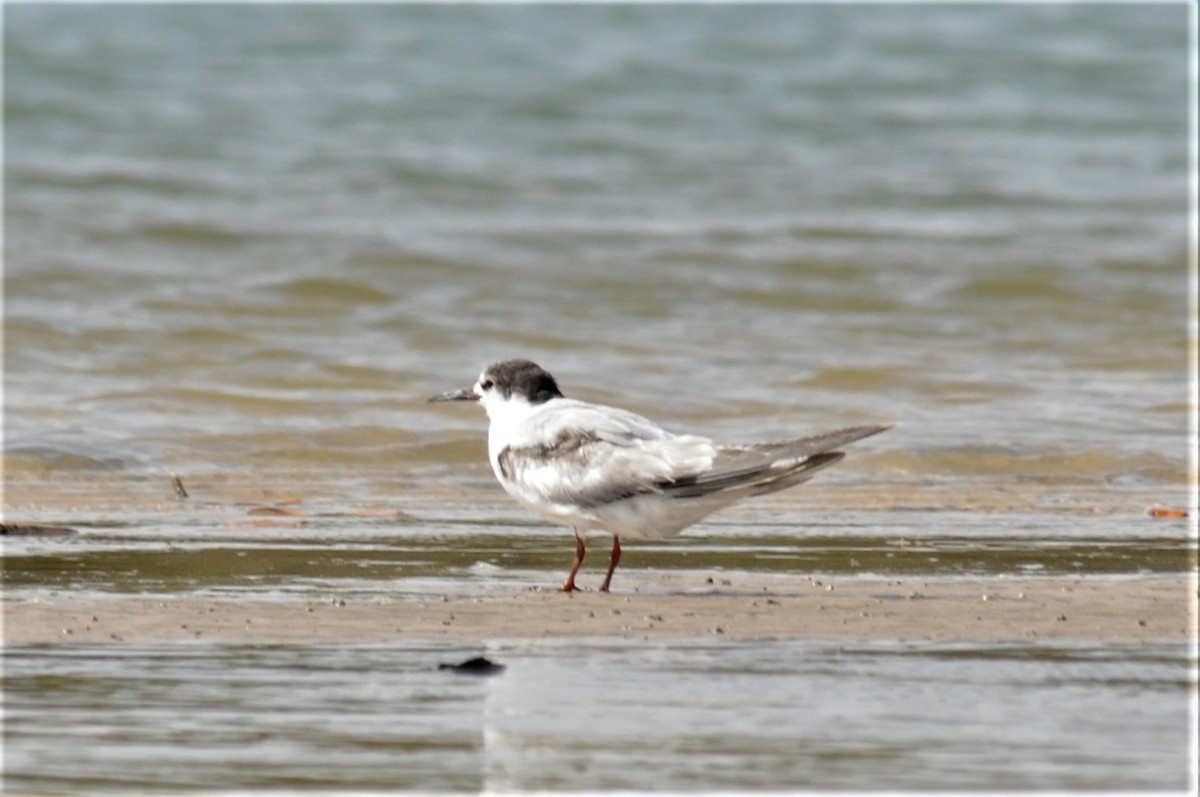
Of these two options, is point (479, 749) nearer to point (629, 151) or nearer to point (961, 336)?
point (961, 336)

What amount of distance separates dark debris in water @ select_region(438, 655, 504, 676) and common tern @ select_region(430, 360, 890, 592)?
1019mm

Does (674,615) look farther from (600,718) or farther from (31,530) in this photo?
(31,530)

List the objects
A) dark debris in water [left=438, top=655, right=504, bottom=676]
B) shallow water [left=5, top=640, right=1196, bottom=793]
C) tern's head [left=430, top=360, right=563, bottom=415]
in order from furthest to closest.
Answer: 1. tern's head [left=430, top=360, right=563, bottom=415]
2. dark debris in water [left=438, top=655, right=504, bottom=676]
3. shallow water [left=5, top=640, right=1196, bottom=793]

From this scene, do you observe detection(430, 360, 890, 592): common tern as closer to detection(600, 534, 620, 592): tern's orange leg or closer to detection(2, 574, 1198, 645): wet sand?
detection(600, 534, 620, 592): tern's orange leg

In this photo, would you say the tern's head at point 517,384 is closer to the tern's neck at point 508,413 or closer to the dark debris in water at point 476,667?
the tern's neck at point 508,413

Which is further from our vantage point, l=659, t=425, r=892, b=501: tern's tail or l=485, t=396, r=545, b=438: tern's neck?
l=485, t=396, r=545, b=438: tern's neck

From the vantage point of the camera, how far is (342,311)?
10.6 meters

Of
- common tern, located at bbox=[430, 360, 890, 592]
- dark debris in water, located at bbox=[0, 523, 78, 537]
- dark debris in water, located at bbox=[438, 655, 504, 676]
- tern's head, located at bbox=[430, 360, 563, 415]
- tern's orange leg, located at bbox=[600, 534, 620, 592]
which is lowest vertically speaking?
tern's orange leg, located at bbox=[600, 534, 620, 592]

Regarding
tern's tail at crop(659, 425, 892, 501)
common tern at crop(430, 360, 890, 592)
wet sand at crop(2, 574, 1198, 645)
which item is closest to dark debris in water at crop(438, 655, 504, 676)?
wet sand at crop(2, 574, 1198, 645)

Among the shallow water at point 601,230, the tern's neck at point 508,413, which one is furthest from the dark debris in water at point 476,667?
the shallow water at point 601,230

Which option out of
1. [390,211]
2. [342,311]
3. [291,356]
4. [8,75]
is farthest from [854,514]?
[8,75]

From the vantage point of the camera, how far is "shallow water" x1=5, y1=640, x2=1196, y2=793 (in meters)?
3.18

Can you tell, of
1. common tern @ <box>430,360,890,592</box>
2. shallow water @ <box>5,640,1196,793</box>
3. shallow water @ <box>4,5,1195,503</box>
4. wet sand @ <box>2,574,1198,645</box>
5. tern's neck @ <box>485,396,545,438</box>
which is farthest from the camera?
shallow water @ <box>4,5,1195,503</box>

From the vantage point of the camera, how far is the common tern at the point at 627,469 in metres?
4.90
